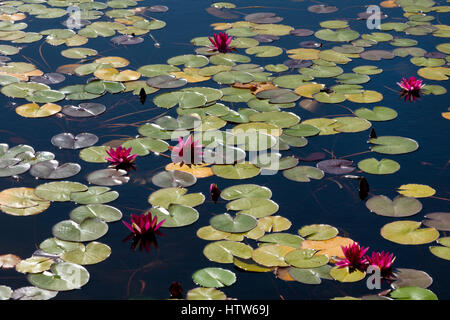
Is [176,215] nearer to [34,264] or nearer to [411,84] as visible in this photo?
[34,264]

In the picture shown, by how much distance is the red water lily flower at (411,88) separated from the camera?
4.71m

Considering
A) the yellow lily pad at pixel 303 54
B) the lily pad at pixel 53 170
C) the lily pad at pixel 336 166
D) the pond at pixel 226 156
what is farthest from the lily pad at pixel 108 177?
the yellow lily pad at pixel 303 54

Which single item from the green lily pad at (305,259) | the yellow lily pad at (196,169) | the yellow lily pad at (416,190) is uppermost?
the yellow lily pad at (196,169)

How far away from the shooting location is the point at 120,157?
377 centimetres

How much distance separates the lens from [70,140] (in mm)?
4066

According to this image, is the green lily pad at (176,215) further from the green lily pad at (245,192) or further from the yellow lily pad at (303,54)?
the yellow lily pad at (303,54)

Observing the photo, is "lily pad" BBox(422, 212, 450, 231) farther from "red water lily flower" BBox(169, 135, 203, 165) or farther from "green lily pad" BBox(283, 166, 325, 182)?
"red water lily flower" BBox(169, 135, 203, 165)

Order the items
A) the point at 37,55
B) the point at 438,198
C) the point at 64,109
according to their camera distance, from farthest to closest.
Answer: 1. the point at 37,55
2. the point at 64,109
3. the point at 438,198

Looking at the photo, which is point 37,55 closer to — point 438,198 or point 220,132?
point 220,132

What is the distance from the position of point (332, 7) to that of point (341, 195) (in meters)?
3.54

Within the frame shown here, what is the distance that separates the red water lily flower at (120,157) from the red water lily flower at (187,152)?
270 mm

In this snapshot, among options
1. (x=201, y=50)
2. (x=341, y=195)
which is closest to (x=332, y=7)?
(x=201, y=50)

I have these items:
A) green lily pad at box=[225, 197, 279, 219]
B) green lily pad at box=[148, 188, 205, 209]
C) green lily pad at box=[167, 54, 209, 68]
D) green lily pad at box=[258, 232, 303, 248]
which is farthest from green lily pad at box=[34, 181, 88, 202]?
green lily pad at box=[167, 54, 209, 68]

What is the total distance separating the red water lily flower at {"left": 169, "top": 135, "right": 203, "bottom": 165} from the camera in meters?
3.85
